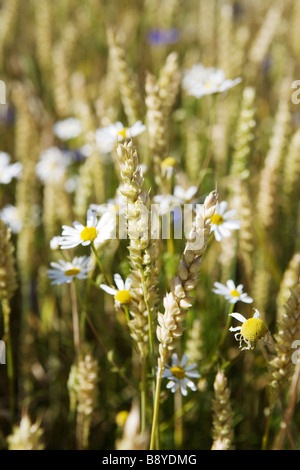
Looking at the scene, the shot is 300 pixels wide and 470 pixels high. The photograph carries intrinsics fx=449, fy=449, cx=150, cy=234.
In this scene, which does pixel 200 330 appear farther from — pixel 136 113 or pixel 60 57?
pixel 60 57

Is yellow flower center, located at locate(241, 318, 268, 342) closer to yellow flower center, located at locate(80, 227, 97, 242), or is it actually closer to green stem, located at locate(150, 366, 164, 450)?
green stem, located at locate(150, 366, 164, 450)

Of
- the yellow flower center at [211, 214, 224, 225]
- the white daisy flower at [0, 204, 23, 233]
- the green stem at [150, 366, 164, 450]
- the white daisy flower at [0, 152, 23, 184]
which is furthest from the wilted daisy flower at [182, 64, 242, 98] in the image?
the green stem at [150, 366, 164, 450]

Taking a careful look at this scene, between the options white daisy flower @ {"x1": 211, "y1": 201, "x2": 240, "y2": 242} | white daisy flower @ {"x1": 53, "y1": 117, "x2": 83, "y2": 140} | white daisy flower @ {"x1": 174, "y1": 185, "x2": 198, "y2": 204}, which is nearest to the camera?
white daisy flower @ {"x1": 211, "y1": 201, "x2": 240, "y2": 242}

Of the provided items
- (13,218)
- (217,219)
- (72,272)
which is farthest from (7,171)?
(217,219)

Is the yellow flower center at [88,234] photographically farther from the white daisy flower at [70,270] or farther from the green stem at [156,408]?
the green stem at [156,408]

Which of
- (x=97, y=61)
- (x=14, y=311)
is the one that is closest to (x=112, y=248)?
(x=14, y=311)

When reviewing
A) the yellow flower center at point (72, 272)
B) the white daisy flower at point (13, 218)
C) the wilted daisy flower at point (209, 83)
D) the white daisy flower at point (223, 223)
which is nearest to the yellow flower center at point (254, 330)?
the white daisy flower at point (223, 223)
